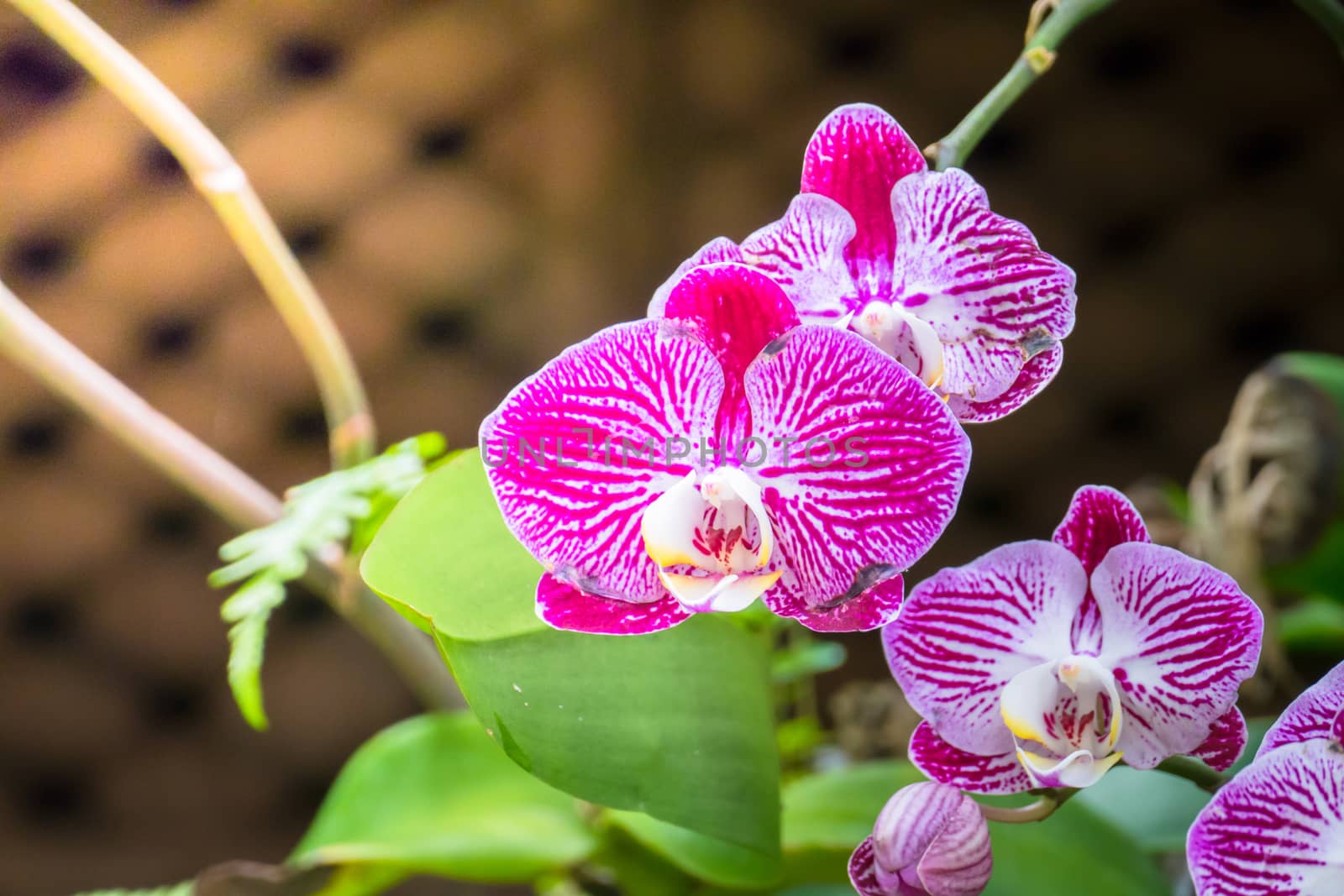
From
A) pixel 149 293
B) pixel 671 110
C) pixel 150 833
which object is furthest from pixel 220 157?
pixel 150 833

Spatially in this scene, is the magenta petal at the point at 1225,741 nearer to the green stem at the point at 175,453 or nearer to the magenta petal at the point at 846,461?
the magenta petal at the point at 846,461

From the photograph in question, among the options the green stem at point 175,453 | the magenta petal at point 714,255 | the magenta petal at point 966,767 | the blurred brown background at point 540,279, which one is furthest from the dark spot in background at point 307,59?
the magenta petal at point 966,767

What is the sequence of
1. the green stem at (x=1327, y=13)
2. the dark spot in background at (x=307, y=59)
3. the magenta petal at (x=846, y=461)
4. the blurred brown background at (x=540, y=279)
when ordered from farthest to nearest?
the blurred brown background at (x=540, y=279) < the dark spot in background at (x=307, y=59) < the green stem at (x=1327, y=13) < the magenta petal at (x=846, y=461)

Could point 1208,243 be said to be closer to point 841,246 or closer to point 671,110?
point 671,110

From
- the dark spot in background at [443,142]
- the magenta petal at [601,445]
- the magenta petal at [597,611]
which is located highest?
the dark spot in background at [443,142]

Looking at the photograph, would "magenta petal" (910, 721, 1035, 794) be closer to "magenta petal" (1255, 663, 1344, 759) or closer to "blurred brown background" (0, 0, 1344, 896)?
"magenta petal" (1255, 663, 1344, 759)

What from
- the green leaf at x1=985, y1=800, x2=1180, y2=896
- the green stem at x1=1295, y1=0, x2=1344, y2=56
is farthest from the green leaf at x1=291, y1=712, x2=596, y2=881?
the green stem at x1=1295, y1=0, x2=1344, y2=56
